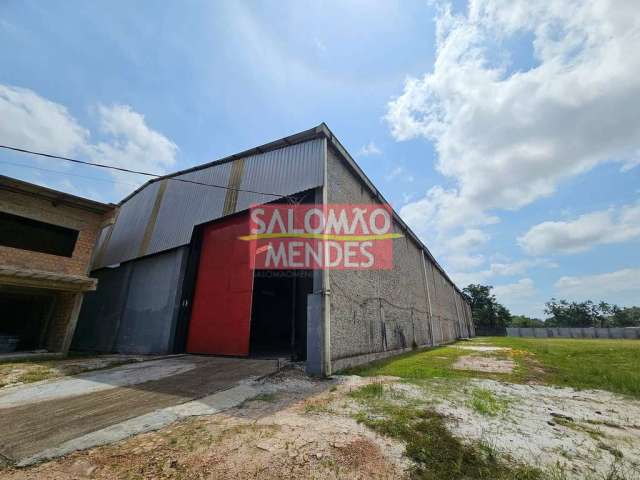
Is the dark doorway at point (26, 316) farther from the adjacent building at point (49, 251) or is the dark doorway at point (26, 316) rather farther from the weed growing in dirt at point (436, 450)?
the weed growing in dirt at point (436, 450)

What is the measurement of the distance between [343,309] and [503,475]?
5.05 meters

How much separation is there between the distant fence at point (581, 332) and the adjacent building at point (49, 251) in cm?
6270

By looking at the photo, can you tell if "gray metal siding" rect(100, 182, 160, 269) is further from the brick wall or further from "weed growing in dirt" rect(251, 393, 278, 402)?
"weed growing in dirt" rect(251, 393, 278, 402)

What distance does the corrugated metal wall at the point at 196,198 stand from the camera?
25.8 ft

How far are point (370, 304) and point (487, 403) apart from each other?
4.98 metres

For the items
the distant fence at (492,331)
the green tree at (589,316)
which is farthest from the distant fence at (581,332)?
the green tree at (589,316)

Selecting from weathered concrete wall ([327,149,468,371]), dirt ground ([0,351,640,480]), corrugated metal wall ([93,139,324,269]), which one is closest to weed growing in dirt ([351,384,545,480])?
dirt ground ([0,351,640,480])

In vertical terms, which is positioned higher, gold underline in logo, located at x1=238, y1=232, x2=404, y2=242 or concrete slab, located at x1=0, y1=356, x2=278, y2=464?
gold underline in logo, located at x1=238, y1=232, x2=404, y2=242

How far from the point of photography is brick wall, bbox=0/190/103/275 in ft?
30.0

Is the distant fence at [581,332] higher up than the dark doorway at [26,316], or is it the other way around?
the dark doorway at [26,316]

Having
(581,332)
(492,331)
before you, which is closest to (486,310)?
(492,331)

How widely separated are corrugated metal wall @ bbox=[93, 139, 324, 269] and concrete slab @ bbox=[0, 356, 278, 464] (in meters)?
5.14

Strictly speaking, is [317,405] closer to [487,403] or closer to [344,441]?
[344,441]

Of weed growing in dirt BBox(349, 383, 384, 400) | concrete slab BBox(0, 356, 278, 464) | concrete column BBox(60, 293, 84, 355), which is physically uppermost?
concrete column BBox(60, 293, 84, 355)
